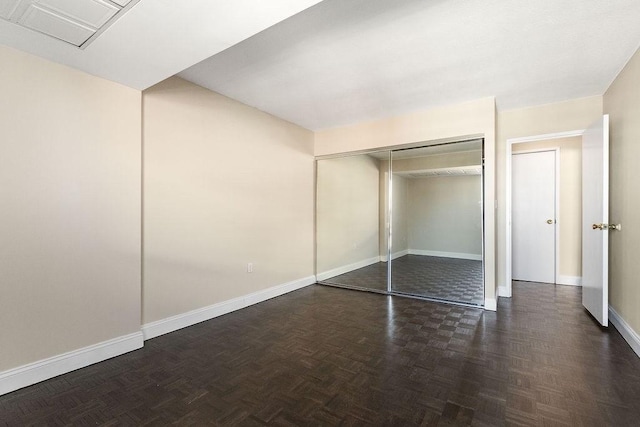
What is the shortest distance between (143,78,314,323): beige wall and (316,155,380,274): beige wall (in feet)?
1.86

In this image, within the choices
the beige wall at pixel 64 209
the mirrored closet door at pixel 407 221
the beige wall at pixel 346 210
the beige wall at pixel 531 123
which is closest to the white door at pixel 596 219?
the beige wall at pixel 531 123

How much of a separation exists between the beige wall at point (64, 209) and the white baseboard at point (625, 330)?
4.12 m

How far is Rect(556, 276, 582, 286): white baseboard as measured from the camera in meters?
4.53

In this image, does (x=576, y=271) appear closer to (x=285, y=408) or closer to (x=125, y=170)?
(x=285, y=408)

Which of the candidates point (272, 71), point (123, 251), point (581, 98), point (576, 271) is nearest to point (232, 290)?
point (123, 251)

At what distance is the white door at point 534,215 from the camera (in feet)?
15.4

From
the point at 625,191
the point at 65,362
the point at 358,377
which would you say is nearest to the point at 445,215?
the point at 625,191

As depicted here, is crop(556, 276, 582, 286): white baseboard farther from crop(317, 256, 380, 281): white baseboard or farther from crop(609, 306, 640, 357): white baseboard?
crop(317, 256, 380, 281): white baseboard

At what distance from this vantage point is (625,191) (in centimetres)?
266

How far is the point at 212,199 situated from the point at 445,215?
134 inches

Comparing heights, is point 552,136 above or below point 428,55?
below

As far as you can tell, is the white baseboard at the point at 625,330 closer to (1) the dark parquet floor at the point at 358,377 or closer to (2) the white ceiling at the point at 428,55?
(1) the dark parquet floor at the point at 358,377

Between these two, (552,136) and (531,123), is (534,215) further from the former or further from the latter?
(531,123)

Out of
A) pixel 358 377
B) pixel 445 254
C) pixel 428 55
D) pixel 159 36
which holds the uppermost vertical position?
pixel 428 55
